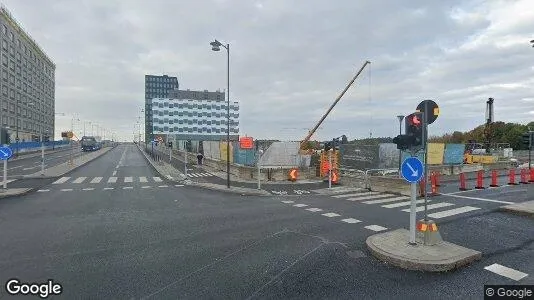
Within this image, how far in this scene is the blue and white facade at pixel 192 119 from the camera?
445ft

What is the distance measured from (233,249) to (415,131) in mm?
4860

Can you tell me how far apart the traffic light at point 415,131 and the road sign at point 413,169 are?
0.29m

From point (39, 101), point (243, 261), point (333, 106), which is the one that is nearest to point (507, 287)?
point (243, 261)

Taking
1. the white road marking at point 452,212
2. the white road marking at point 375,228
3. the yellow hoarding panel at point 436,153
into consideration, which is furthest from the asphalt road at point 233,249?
the yellow hoarding panel at point 436,153

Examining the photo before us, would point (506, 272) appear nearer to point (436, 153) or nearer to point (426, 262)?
point (426, 262)

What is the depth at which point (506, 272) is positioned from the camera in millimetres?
6496

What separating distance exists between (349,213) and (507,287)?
6.57 metres

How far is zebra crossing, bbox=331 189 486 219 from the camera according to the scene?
40.9 feet

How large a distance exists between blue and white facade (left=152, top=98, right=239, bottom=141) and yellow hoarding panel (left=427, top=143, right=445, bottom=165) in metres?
113

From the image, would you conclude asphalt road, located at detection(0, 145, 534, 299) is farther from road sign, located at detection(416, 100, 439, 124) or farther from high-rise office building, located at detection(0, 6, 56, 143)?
high-rise office building, located at detection(0, 6, 56, 143)

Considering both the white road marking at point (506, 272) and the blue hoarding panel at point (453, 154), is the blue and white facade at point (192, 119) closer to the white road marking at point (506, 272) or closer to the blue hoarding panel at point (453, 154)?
the blue hoarding panel at point (453, 154)

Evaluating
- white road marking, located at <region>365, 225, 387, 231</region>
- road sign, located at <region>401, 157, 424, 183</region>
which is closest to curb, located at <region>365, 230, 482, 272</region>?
road sign, located at <region>401, 157, 424, 183</region>

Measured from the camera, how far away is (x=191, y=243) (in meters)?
8.38

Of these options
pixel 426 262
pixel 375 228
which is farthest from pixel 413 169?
pixel 375 228
